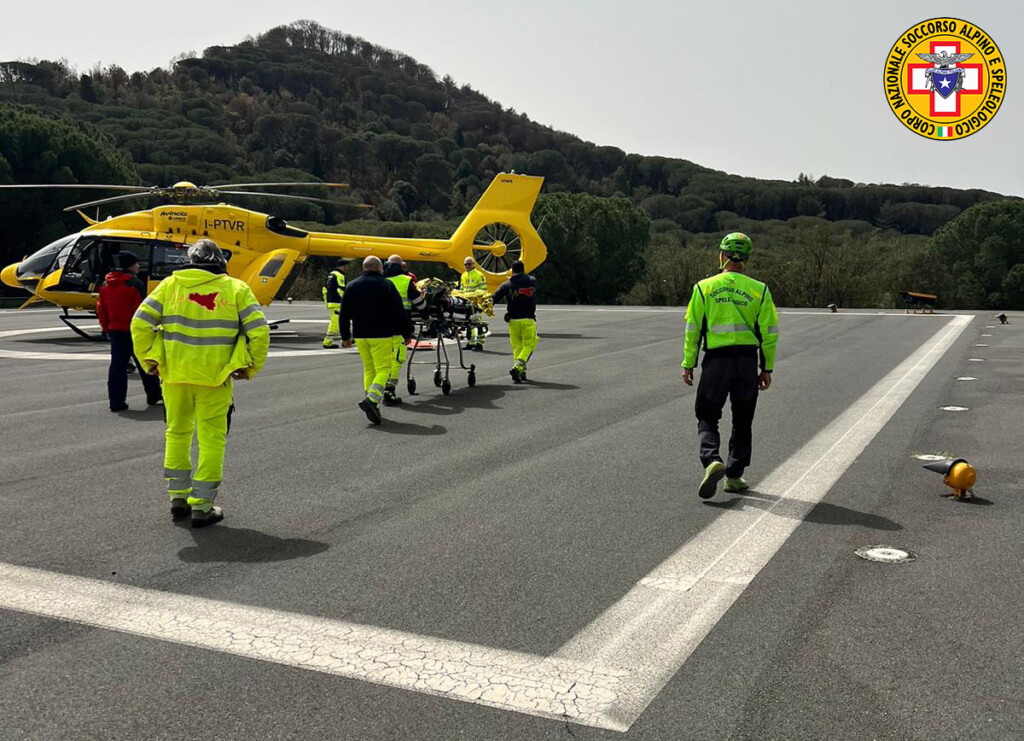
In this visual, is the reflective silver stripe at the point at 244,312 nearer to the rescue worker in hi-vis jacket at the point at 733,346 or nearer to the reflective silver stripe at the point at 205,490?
the reflective silver stripe at the point at 205,490

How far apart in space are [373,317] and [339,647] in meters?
7.20

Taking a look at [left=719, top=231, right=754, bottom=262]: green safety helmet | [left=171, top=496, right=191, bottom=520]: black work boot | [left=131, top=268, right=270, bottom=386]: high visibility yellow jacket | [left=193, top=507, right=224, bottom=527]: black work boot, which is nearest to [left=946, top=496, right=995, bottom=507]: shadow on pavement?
[left=719, top=231, right=754, bottom=262]: green safety helmet

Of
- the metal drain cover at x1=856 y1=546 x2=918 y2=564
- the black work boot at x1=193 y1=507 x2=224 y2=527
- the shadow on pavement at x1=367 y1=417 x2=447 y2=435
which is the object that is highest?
the metal drain cover at x1=856 y1=546 x2=918 y2=564

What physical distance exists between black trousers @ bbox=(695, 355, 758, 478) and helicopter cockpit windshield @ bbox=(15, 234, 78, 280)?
64.5ft

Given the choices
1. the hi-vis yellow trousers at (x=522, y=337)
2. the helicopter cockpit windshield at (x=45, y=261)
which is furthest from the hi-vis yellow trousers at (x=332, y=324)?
the helicopter cockpit windshield at (x=45, y=261)

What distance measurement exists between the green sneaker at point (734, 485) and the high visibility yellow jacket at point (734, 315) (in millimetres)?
898

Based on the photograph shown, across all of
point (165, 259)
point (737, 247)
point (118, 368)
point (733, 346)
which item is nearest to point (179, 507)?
→ point (733, 346)

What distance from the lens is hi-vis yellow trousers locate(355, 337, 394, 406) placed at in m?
10.7

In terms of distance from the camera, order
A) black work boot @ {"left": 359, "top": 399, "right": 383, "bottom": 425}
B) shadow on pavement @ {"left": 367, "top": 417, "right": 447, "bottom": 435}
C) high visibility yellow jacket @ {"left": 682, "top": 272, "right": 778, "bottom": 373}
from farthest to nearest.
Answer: black work boot @ {"left": 359, "top": 399, "right": 383, "bottom": 425}, shadow on pavement @ {"left": 367, "top": 417, "right": 447, "bottom": 435}, high visibility yellow jacket @ {"left": 682, "top": 272, "right": 778, "bottom": 373}

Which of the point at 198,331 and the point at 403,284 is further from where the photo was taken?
the point at 403,284

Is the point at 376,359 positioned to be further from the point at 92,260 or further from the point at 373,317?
the point at 92,260

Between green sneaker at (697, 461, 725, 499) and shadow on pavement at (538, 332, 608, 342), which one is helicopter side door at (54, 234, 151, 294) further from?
green sneaker at (697, 461, 725, 499)

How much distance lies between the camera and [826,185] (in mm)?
165875

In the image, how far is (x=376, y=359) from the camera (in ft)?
35.9
